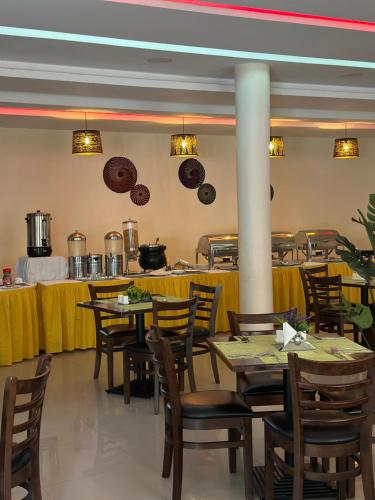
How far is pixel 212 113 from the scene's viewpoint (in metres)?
7.90

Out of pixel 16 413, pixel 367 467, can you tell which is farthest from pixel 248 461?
pixel 16 413

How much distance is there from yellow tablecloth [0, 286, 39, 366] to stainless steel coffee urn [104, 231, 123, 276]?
1.03 meters

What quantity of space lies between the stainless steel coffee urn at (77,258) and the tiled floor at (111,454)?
1.90 meters

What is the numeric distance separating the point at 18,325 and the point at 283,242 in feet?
11.8

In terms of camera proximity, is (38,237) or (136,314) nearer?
(136,314)

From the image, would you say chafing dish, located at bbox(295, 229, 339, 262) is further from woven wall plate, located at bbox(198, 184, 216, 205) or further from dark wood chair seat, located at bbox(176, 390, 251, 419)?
dark wood chair seat, located at bbox(176, 390, 251, 419)

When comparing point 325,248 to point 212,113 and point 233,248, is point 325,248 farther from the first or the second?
point 212,113

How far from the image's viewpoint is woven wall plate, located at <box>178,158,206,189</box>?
9789 mm

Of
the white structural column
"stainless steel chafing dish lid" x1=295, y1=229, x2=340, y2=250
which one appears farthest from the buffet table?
the white structural column

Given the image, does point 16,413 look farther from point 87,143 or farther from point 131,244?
point 131,244

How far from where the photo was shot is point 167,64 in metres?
6.09

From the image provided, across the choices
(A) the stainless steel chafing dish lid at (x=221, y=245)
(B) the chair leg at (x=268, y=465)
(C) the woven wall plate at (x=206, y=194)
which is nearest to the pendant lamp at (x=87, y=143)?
(A) the stainless steel chafing dish lid at (x=221, y=245)

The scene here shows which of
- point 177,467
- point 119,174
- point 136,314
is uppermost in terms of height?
point 119,174

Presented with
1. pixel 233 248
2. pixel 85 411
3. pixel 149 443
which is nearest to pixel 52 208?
pixel 233 248
